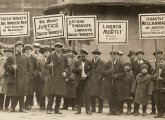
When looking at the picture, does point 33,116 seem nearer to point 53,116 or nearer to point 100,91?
point 53,116

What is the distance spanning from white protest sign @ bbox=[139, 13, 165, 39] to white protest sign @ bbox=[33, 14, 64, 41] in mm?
2262

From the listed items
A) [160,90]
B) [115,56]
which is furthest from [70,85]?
[160,90]

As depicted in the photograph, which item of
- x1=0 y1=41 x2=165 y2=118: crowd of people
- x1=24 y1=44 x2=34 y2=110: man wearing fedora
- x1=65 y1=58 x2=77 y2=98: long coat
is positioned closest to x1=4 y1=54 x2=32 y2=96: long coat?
x1=0 y1=41 x2=165 y2=118: crowd of people

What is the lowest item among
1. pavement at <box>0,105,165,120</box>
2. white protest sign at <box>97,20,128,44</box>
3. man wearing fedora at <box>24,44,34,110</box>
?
pavement at <box>0,105,165,120</box>

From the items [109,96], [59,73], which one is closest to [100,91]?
[109,96]

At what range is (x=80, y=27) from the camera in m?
16.3

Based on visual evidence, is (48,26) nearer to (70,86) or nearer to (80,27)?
(80,27)

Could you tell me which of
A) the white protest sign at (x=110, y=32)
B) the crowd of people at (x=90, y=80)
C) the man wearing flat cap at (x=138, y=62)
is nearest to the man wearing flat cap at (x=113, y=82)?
the crowd of people at (x=90, y=80)

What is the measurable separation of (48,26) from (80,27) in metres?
0.90

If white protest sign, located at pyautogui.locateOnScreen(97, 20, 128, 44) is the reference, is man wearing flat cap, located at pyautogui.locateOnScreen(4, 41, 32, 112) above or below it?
below

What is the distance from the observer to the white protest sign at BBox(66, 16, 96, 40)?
53.6ft

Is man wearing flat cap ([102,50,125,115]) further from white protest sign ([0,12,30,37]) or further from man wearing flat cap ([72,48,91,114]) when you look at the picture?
white protest sign ([0,12,30,37])

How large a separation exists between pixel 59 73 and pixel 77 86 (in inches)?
32.8

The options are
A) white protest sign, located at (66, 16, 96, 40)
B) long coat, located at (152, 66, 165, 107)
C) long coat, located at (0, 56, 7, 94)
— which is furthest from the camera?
long coat, located at (0, 56, 7, 94)
